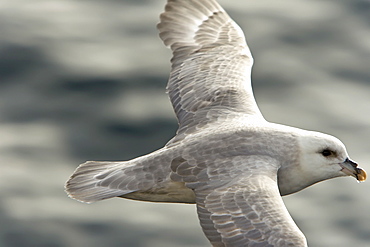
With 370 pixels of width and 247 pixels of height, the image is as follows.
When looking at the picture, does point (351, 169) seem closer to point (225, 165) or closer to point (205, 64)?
point (225, 165)

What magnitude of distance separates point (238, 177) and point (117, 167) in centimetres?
118

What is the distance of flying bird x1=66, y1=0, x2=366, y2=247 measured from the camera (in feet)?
21.8

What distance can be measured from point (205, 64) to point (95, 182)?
1.87 metres

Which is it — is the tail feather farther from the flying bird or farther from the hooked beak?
the hooked beak

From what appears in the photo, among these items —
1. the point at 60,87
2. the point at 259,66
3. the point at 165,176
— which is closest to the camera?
the point at 165,176

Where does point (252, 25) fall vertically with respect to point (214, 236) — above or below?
above

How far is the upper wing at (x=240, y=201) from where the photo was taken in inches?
256

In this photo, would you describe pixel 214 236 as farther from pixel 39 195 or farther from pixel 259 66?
pixel 259 66

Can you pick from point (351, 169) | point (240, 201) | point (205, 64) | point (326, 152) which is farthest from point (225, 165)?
point (205, 64)

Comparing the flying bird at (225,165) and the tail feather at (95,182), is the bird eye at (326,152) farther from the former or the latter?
the tail feather at (95,182)

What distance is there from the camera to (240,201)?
6.77 metres

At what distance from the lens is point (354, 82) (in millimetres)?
10305

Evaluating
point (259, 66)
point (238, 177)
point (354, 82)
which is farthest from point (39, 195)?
point (354, 82)

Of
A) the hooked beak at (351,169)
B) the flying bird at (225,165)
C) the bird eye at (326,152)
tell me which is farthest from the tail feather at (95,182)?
the hooked beak at (351,169)
